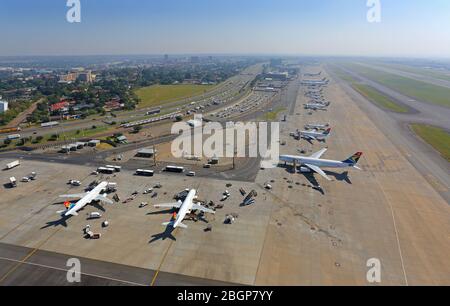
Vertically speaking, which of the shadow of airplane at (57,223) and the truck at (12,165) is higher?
the truck at (12,165)

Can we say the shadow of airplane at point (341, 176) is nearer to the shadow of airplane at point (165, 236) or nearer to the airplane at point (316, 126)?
the shadow of airplane at point (165, 236)

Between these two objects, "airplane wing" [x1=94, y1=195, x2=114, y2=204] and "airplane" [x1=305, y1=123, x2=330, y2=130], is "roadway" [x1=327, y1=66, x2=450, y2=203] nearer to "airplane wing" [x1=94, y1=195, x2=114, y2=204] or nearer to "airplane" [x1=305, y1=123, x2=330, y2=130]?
"airplane" [x1=305, y1=123, x2=330, y2=130]

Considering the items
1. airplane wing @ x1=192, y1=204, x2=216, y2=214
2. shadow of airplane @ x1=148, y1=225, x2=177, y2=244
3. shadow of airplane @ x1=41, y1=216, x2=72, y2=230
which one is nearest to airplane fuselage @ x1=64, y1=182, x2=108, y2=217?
shadow of airplane @ x1=41, y1=216, x2=72, y2=230

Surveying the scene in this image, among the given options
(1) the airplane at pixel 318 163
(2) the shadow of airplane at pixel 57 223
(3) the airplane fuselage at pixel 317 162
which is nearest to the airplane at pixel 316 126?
(1) the airplane at pixel 318 163

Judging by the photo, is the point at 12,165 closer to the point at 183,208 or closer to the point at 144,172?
the point at 144,172

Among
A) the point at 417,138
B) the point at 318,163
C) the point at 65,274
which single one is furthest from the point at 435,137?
the point at 65,274
